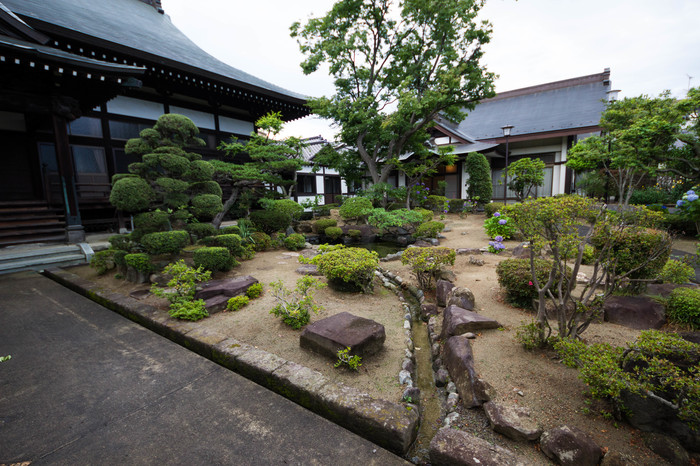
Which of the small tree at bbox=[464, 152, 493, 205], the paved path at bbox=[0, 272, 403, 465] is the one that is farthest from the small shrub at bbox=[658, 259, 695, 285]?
the small tree at bbox=[464, 152, 493, 205]

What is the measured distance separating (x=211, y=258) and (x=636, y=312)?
584cm

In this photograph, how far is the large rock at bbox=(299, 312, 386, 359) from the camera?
2672 mm

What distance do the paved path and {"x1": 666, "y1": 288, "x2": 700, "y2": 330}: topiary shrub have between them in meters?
3.35

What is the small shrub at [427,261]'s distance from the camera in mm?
4672

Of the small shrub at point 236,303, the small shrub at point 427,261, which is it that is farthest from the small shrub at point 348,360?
the small shrub at point 427,261

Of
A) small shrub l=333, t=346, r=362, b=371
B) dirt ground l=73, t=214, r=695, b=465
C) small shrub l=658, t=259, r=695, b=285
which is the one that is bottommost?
dirt ground l=73, t=214, r=695, b=465

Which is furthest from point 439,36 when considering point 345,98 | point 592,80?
point 592,80

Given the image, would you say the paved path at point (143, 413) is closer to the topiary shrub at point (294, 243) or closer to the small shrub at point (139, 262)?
the small shrub at point (139, 262)

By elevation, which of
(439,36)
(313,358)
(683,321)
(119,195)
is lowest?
(313,358)

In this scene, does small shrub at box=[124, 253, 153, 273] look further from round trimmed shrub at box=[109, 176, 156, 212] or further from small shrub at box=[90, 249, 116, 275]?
small shrub at box=[90, 249, 116, 275]

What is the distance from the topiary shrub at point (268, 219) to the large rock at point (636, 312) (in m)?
7.10

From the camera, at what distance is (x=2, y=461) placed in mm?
1639

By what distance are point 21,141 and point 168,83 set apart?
4.49m

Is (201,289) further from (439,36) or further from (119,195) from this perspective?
(439,36)
